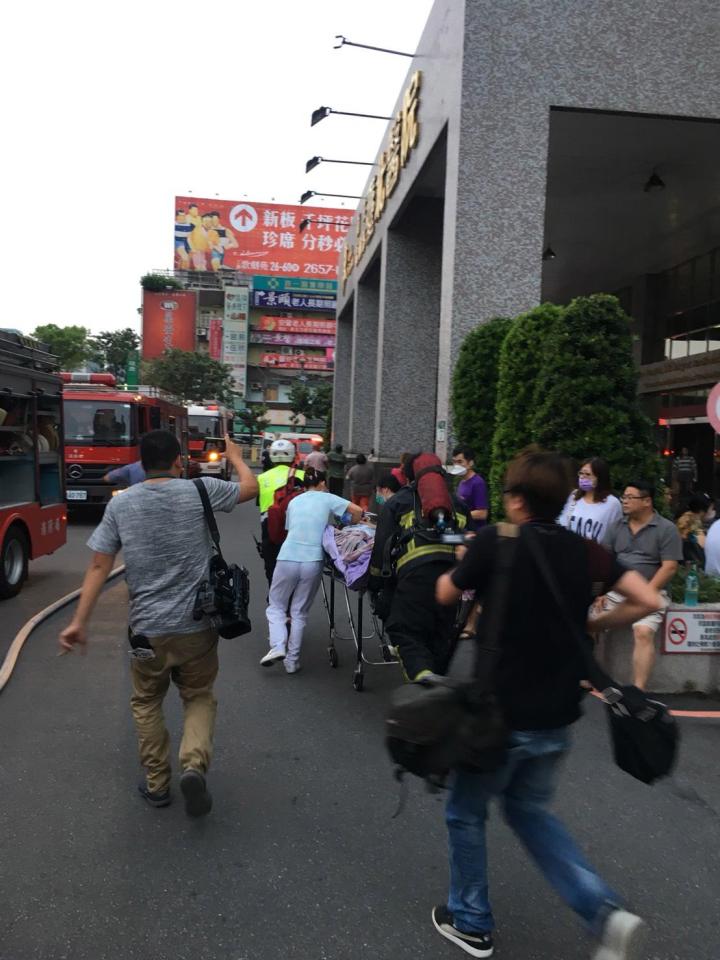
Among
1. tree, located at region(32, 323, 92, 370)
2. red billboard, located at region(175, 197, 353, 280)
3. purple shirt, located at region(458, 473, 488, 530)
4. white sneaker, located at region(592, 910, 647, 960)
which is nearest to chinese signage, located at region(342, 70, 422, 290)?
purple shirt, located at region(458, 473, 488, 530)

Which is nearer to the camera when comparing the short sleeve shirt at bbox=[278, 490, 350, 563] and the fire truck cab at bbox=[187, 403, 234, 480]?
the short sleeve shirt at bbox=[278, 490, 350, 563]

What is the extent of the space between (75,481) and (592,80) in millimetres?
11571

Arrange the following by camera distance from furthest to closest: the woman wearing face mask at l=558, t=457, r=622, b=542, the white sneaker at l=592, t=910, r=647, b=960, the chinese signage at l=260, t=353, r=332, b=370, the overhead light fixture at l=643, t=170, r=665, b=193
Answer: the chinese signage at l=260, t=353, r=332, b=370, the overhead light fixture at l=643, t=170, r=665, b=193, the woman wearing face mask at l=558, t=457, r=622, b=542, the white sneaker at l=592, t=910, r=647, b=960

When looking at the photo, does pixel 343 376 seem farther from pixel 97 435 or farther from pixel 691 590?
pixel 691 590

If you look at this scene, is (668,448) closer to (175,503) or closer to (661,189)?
(661,189)

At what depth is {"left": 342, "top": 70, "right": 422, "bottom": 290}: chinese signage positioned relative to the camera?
14852 millimetres

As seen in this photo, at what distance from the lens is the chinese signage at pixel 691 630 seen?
592 cm

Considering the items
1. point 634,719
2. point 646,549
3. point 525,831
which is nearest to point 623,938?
point 525,831

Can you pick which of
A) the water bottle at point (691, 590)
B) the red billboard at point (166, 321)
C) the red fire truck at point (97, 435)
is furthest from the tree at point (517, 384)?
the red billboard at point (166, 321)

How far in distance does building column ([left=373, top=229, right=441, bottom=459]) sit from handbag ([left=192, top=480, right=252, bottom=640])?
46.3 feet

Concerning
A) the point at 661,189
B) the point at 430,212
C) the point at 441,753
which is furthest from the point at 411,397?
the point at 441,753

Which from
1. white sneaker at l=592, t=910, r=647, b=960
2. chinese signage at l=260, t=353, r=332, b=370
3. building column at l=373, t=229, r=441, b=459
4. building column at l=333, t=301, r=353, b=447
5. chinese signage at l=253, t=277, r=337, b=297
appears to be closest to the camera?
white sneaker at l=592, t=910, r=647, b=960

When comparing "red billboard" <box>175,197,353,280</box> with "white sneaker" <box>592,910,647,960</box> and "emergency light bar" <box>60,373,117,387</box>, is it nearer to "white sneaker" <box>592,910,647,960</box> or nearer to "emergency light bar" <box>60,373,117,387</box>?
"emergency light bar" <box>60,373,117,387</box>

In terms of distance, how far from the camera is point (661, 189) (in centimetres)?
1530
